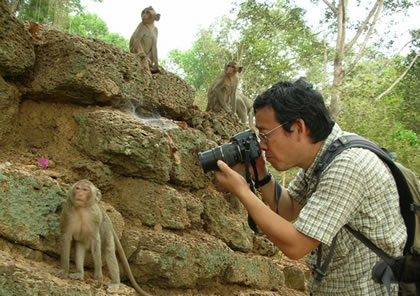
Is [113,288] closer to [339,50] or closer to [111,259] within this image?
[111,259]

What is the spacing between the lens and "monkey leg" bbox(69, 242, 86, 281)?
11.8 ft

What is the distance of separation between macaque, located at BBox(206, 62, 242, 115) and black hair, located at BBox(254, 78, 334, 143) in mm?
5830

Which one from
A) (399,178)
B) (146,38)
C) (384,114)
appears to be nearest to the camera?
(399,178)

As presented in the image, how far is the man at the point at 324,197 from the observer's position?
2.07m

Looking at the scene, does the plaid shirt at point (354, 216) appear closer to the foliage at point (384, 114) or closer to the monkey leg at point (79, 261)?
the monkey leg at point (79, 261)

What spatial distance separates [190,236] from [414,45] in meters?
18.5

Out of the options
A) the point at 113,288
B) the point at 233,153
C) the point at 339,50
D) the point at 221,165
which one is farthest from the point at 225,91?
the point at 339,50

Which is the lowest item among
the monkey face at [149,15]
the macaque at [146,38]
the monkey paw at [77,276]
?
the monkey paw at [77,276]

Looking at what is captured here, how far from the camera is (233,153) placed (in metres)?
2.70

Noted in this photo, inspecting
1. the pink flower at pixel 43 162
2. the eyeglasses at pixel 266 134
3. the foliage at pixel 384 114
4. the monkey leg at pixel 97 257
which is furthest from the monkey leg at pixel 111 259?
the foliage at pixel 384 114

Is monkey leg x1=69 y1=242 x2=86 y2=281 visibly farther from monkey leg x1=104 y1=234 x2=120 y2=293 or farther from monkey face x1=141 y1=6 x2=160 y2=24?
monkey face x1=141 y1=6 x2=160 y2=24

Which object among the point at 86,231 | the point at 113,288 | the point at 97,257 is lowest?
the point at 113,288

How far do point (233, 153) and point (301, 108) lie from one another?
1.85ft

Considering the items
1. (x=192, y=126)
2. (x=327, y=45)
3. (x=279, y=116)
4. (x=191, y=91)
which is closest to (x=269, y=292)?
(x=192, y=126)
